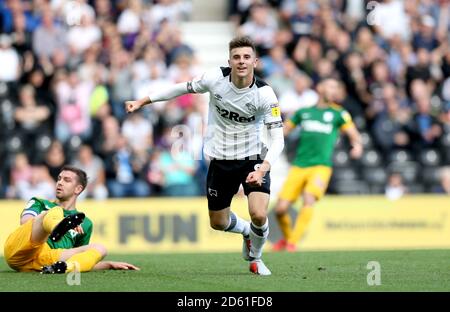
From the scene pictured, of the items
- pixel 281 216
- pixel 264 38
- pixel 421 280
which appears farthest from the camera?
pixel 264 38

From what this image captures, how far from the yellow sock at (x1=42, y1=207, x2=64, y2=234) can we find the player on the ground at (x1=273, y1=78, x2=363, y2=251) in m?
6.37

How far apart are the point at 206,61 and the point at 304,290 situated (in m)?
14.2

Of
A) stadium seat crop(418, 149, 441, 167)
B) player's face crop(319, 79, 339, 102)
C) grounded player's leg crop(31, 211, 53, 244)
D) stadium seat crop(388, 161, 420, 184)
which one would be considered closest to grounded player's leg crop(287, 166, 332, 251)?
player's face crop(319, 79, 339, 102)

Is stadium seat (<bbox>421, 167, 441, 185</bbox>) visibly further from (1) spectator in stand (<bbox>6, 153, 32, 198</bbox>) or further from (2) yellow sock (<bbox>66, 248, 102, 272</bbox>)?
(2) yellow sock (<bbox>66, 248, 102, 272</bbox>)

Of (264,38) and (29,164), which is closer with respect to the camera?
(29,164)

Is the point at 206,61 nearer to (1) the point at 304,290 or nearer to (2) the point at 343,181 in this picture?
(2) the point at 343,181

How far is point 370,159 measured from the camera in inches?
836

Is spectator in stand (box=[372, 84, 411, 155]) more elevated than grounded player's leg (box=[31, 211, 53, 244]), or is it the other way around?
spectator in stand (box=[372, 84, 411, 155])

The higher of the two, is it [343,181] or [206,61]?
[206,61]

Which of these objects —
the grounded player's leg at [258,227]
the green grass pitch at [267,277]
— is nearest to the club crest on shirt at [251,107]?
the grounded player's leg at [258,227]

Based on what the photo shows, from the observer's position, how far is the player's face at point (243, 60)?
11.3 metres

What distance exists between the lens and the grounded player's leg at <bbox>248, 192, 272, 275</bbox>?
451 inches

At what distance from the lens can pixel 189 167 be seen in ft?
65.5
